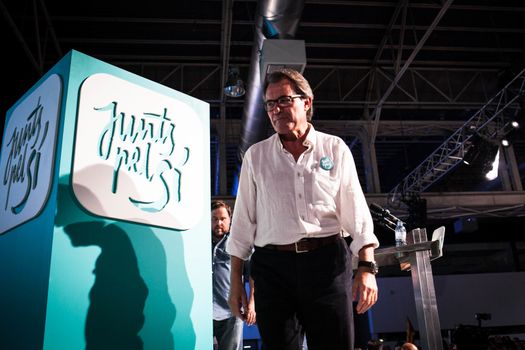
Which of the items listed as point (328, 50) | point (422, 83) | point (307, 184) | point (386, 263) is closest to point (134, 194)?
point (307, 184)

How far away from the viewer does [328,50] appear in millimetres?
7543

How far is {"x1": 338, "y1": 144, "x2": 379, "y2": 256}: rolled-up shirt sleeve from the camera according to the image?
1256mm

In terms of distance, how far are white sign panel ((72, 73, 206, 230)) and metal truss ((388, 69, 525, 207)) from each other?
5.88 m

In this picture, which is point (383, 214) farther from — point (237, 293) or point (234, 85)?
point (234, 85)

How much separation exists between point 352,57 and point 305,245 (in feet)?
23.3

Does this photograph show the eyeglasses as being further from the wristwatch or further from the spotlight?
the spotlight

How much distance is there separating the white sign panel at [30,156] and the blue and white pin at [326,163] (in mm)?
841

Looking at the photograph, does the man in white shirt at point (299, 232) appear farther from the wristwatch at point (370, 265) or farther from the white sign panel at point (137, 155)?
the white sign panel at point (137, 155)

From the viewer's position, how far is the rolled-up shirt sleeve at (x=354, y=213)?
4.12 ft

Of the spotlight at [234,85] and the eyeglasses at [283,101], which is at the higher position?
the spotlight at [234,85]

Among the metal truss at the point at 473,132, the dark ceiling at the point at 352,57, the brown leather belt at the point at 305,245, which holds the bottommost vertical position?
the brown leather belt at the point at 305,245

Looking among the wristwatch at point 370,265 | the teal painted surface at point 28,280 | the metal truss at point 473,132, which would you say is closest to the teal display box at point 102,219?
the teal painted surface at point 28,280

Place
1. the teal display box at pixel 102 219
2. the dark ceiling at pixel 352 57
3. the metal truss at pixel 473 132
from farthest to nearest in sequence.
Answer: the metal truss at pixel 473 132 → the dark ceiling at pixel 352 57 → the teal display box at pixel 102 219

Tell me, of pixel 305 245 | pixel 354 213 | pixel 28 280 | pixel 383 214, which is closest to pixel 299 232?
pixel 305 245
